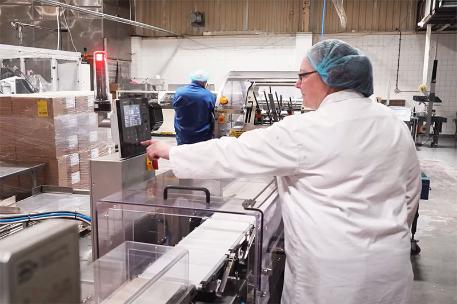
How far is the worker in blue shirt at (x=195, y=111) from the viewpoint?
4.13 metres

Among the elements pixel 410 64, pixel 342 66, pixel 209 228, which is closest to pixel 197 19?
pixel 410 64

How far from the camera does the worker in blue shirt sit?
413 centimetres

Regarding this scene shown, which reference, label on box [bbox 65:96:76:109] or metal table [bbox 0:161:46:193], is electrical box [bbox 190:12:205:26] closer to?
label on box [bbox 65:96:76:109]

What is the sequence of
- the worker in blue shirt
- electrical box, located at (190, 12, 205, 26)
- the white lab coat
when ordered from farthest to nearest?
electrical box, located at (190, 12, 205, 26) → the worker in blue shirt → the white lab coat

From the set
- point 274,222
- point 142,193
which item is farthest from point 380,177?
point 142,193

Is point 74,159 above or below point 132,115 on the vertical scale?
below

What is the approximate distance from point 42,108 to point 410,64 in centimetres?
817

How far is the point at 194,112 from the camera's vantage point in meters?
4.15

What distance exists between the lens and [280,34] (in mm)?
9570

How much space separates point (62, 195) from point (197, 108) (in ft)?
5.75

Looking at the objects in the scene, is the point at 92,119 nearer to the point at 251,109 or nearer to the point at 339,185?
the point at 251,109

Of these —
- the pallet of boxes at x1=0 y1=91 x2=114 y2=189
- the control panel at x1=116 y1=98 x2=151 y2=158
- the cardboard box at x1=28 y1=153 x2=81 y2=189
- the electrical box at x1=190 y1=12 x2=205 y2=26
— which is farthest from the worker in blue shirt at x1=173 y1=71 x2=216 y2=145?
the electrical box at x1=190 y1=12 x2=205 y2=26

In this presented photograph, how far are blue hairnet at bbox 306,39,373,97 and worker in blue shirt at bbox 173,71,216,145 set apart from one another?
2.86 m

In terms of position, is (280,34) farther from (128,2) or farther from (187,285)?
(187,285)
